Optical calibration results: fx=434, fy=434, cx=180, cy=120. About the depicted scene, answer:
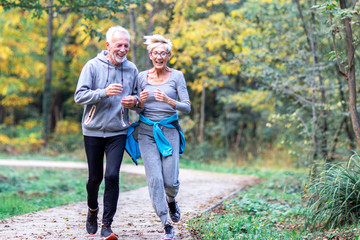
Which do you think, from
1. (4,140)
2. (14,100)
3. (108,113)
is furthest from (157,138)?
(14,100)

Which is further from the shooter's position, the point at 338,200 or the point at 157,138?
the point at 338,200

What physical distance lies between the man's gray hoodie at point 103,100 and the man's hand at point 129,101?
18 cm

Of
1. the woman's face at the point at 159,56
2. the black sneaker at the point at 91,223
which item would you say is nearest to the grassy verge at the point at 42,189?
the black sneaker at the point at 91,223

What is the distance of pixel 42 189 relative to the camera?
29.5 ft

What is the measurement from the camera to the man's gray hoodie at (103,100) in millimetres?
4508

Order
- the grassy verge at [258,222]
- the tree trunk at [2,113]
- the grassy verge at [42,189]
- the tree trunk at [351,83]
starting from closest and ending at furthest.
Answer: the grassy verge at [258,222] → the tree trunk at [351,83] → the grassy verge at [42,189] → the tree trunk at [2,113]

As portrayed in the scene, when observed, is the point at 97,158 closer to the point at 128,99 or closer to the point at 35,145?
the point at 128,99

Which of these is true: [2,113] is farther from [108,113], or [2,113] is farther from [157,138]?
[157,138]

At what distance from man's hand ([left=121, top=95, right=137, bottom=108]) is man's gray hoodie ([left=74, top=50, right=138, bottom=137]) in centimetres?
18

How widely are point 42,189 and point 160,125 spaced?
17.4 ft

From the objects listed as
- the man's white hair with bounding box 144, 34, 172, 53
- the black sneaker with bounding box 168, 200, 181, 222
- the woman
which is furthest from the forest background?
the black sneaker with bounding box 168, 200, 181, 222

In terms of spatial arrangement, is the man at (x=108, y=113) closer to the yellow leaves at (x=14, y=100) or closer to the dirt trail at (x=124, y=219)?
the dirt trail at (x=124, y=219)

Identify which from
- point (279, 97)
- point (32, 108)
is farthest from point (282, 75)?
point (32, 108)

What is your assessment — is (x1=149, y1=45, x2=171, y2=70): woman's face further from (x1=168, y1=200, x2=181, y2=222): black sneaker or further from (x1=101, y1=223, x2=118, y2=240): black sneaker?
(x1=101, y1=223, x2=118, y2=240): black sneaker
